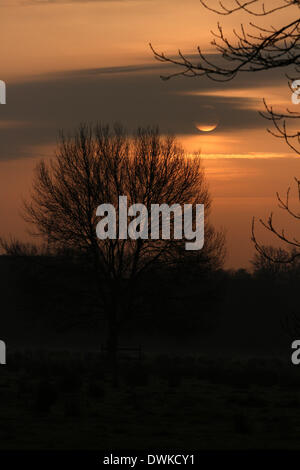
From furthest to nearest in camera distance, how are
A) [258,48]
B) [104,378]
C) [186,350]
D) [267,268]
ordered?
[267,268] → [186,350] → [104,378] → [258,48]

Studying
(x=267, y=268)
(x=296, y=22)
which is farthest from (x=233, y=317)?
(x=296, y=22)

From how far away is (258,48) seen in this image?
7.12 meters

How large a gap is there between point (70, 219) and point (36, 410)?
516 inches

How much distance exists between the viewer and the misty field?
15297 mm

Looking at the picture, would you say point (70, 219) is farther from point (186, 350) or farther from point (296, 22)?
point (186, 350)

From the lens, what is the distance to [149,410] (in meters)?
20.1

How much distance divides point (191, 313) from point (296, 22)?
83.4 ft

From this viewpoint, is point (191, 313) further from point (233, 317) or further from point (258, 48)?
point (233, 317)

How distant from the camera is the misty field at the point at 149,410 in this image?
15297mm

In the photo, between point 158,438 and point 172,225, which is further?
point 172,225

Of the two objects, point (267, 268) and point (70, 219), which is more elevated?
point (267, 268)
